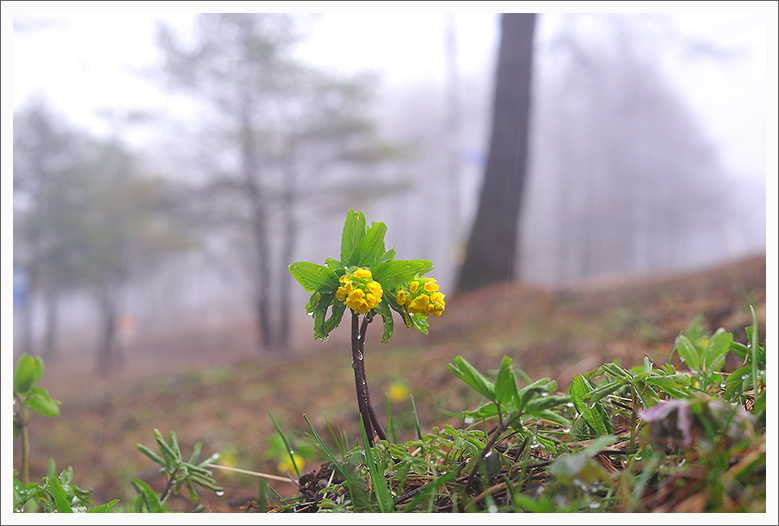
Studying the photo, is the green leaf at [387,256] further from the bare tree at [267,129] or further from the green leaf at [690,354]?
the bare tree at [267,129]

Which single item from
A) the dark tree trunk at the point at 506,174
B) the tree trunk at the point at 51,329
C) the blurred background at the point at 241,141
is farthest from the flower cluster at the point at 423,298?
the tree trunk at the point at 51,329

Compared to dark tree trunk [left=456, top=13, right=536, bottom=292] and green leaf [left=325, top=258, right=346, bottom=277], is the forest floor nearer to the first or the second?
dark tree trunk [left=456, top=13, right=536, bottom=292]

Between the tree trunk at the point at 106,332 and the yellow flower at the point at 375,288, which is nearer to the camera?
the yellow flower at the point at 375,288

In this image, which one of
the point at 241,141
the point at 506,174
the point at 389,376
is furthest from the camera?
the point at 241,141

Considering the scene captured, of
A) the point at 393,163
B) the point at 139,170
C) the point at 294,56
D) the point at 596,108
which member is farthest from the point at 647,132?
the point at 139,170

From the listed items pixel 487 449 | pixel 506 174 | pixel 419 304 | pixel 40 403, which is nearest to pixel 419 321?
pixel 419 304

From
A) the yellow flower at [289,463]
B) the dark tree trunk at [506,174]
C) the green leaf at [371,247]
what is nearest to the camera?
the green leaf at [371,247]

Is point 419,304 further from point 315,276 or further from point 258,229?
point 258,229
